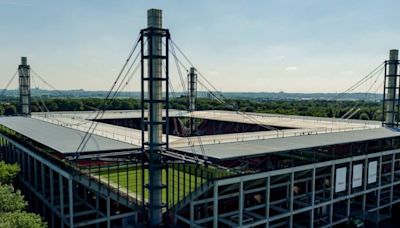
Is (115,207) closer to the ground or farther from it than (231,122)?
closer to the ground

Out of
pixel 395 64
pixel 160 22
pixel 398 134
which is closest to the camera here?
pixel 160 22

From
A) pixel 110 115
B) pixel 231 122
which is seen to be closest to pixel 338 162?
pixel 231 122

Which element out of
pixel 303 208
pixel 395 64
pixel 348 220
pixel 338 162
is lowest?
pixel 348 220

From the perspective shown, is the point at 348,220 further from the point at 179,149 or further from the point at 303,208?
the point at 179,149

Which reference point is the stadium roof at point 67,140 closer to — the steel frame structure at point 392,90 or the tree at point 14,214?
the tree at point 14,214

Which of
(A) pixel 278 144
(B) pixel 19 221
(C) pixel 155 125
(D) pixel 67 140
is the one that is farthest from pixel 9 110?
(A) pixel 278 144

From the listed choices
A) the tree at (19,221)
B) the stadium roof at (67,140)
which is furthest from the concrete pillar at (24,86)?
the tree at (19,221)

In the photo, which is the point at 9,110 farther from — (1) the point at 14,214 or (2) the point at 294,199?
(2) the point at 294,199

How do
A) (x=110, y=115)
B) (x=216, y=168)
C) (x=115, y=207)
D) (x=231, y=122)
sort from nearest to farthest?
1. (x=216, y=168)
2. (x=115, y=207)
3. (x=231, y=122)
4. (x=110, y=115)
